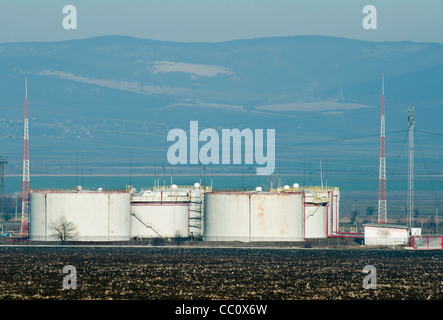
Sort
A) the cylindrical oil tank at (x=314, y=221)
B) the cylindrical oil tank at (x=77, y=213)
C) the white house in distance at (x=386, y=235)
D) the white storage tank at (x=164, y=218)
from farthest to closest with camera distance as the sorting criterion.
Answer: the cylindrical oil tank at (x=314, y=221) → the white storage tank at (x=164, y=218) → the white house in distance at (x=386, y=235) → the cylindrical oil tank at (x=77, y=213)

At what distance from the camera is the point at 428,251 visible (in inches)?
3189

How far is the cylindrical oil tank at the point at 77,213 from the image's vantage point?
85.0 m

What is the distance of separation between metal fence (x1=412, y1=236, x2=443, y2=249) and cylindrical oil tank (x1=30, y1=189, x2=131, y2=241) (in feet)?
86.0

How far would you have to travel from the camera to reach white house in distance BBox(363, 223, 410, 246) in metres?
86.9

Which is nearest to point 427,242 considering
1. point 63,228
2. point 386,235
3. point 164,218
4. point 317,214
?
point 386,235

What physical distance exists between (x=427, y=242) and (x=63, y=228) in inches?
1249

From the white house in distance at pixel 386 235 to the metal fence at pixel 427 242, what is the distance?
1.86 m

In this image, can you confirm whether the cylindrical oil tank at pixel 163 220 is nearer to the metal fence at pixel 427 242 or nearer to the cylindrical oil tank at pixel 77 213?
the cylindrical oil tank at pixel 77 213

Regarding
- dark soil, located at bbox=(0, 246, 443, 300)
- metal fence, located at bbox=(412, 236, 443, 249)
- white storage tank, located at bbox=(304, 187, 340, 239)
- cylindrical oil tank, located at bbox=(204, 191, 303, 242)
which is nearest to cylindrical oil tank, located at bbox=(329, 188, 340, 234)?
white storage tank, located at bbox=(304, 187, 340, 239)

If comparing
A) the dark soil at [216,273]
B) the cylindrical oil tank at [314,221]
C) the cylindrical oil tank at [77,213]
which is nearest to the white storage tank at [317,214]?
the cylindrical oil tank at [314,221]

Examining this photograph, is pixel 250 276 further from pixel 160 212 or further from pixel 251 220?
pixel 160 212

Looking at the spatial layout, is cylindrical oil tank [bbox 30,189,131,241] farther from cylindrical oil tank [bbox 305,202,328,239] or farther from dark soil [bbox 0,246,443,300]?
cylindrical oil tank [bbox 305,202,328,239]
